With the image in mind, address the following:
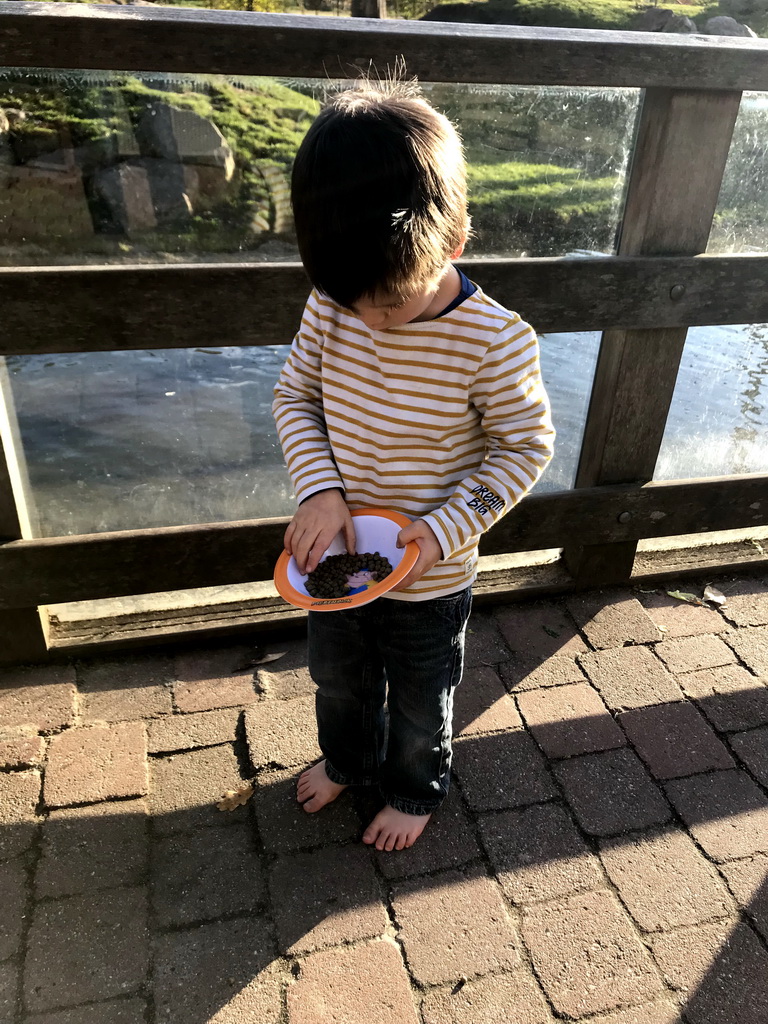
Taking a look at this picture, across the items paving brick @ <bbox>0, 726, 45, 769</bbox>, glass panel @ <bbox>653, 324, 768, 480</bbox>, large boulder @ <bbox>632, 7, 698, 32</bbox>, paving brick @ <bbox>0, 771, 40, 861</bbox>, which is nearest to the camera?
paving brick @ <bbox>0, 771, 40, 861</bbox>

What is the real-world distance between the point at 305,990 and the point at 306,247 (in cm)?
147

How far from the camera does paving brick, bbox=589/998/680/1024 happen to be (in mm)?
1589

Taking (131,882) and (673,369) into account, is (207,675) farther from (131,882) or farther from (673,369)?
(673,369)

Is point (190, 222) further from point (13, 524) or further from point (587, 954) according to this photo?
point (587, 954)

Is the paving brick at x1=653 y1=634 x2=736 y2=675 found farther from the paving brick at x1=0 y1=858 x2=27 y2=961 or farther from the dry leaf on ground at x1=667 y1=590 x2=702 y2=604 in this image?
the paving brick at x1=0 y1=858 x2=27 y2=961

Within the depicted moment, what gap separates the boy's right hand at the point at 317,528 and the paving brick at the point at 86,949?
0.91m

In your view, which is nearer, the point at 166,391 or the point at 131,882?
the point at 131,882

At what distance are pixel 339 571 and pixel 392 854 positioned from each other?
83cm

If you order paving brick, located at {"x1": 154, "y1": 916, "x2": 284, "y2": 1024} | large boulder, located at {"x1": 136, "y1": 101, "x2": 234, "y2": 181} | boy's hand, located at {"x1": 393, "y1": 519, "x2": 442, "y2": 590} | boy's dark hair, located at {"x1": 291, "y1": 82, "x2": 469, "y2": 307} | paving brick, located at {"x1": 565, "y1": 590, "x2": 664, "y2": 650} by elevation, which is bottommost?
paving brick, located at {"x1": 565, "y1": 590, "x2": 664, "y2": 650}

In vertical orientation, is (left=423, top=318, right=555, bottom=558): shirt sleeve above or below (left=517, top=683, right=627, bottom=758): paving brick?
above

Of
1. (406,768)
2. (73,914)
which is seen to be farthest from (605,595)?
(73,914)

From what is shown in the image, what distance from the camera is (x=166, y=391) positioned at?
109 inches

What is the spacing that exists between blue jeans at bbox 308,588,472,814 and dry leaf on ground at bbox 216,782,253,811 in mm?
228

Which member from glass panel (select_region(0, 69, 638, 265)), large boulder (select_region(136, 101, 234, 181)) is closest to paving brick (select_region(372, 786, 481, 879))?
glass panel (select_region(0, 69, 638, 265))
